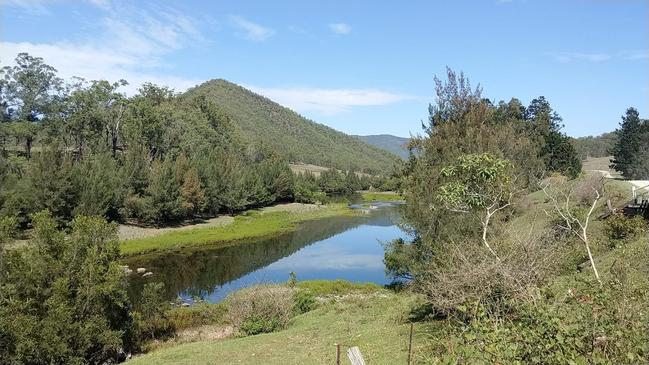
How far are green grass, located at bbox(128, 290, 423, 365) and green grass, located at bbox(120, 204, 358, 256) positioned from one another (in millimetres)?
31387

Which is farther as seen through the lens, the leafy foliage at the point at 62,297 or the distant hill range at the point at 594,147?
the distant hill range at the point at 594,147

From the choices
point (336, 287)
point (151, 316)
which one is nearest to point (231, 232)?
point (336, 287)

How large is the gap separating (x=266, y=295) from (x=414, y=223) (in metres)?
9.21

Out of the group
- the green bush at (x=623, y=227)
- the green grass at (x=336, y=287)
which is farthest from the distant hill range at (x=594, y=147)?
the green bush at (x=623, y=227)

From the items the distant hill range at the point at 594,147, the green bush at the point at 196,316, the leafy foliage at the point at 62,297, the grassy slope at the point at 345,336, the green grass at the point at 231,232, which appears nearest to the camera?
the grassy slope at the point at 345,336

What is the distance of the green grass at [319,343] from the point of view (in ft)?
51.8

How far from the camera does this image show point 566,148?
66.3 meters

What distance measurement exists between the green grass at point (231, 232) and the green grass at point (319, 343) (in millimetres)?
31387

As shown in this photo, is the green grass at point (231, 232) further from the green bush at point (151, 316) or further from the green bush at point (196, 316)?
the green bush at point (151, 316)

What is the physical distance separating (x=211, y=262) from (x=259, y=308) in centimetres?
2468

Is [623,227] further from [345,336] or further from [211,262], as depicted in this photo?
[211,262]

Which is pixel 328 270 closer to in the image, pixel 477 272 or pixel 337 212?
pixel 477 272

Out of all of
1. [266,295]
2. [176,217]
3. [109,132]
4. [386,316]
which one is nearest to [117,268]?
[266,295]

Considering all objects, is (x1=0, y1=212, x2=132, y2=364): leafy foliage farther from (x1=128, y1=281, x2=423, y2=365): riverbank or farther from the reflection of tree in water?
the reflection of tree in water
